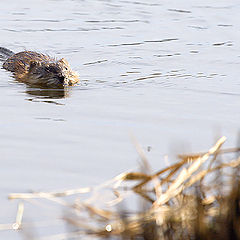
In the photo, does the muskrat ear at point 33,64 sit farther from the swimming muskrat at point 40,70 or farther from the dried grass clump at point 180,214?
the dried grass clump at point 180,214

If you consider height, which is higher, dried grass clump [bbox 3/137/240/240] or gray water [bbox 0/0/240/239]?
dried grass clump [bbox 3/137/240/240]

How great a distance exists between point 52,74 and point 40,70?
0.28 m

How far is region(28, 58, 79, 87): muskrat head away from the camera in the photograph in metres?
9.27

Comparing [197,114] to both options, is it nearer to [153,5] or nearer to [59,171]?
[59,171]

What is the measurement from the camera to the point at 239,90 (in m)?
8.54

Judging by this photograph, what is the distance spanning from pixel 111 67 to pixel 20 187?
5726 millimetres

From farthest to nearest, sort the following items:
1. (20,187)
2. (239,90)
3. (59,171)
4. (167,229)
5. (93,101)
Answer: (239,90) → (93,101) → (59,171) → (20,187) → (167,229)

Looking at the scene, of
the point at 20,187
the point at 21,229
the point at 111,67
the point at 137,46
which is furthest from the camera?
the point at 137,46

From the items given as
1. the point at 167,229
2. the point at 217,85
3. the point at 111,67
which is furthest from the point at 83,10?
the point at 167,229

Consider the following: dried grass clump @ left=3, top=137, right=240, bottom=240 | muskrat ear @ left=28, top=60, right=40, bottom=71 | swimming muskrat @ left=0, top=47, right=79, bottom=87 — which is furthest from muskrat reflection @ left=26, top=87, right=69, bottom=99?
dried grass clump @ left=3, top=137, right=240, bottom=240

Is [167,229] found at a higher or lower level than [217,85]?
higher

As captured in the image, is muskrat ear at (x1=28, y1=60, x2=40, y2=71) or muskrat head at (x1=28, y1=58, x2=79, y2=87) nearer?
muskrat head at (x1=28, y1=58, x2=79, y2=87)

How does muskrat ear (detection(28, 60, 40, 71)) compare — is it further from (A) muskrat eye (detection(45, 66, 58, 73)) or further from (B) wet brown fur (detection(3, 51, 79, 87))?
(A) muskrat eye (detection(45, 66, 58, 73))

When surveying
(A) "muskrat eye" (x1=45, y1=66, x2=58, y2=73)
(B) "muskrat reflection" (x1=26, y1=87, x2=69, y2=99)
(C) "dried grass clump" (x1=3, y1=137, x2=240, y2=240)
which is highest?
(C) "dried grass clump" (x1=3, y1=137, x2=240, y2=240)
